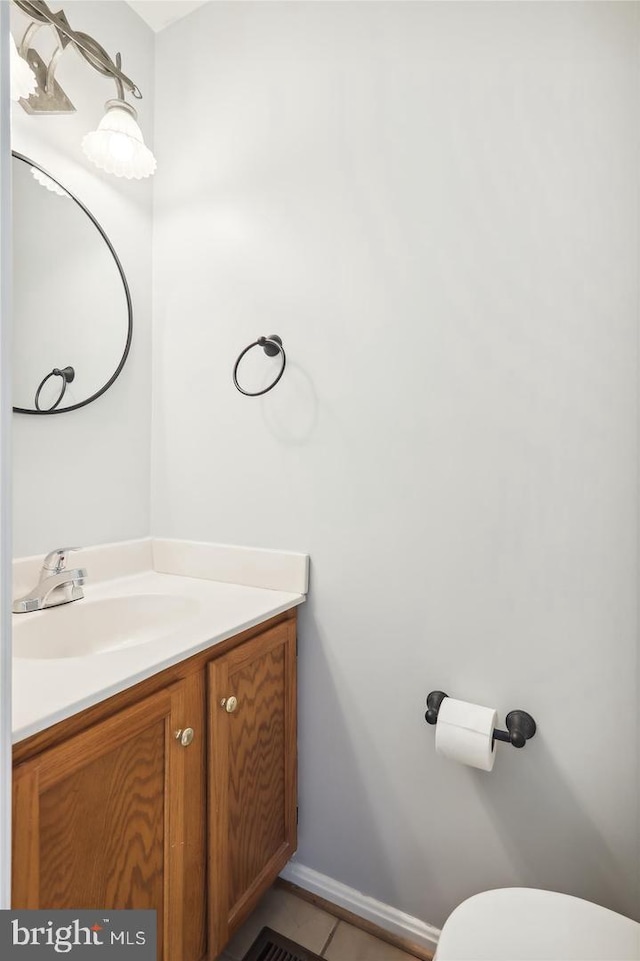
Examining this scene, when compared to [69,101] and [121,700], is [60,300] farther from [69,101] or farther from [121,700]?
[121,700]

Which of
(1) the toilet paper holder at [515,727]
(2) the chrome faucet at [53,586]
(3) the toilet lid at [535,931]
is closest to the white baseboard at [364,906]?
(3) the toilet lid at [535,931]

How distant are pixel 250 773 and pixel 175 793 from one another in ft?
0.86

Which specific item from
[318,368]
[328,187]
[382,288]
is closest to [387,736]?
[318,368]

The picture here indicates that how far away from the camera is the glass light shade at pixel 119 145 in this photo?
1274 millimetres

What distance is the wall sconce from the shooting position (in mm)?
1104

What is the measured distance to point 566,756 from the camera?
1.08 metres

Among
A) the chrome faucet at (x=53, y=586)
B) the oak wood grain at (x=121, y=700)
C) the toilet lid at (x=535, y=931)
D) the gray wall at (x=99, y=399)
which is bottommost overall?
the toilet lid at (x=535, y=931)

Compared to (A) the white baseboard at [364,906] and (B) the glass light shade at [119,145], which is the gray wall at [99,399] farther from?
(A) the white baseboard at [364,906]

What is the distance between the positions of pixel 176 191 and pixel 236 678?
1.51 metres

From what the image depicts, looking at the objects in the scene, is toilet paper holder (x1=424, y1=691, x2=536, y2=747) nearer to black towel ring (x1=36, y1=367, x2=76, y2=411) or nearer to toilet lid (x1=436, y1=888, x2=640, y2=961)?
toilet lid (x1=436, y1=888, x2=640, y2=961)

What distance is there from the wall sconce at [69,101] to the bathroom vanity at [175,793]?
4.00 ft

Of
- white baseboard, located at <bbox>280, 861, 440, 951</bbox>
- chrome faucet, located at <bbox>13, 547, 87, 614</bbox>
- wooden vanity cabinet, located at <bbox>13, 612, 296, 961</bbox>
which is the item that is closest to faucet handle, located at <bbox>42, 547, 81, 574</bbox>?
chrome faucet, located at <bbox>13, 547, 87, 614</bbox>
